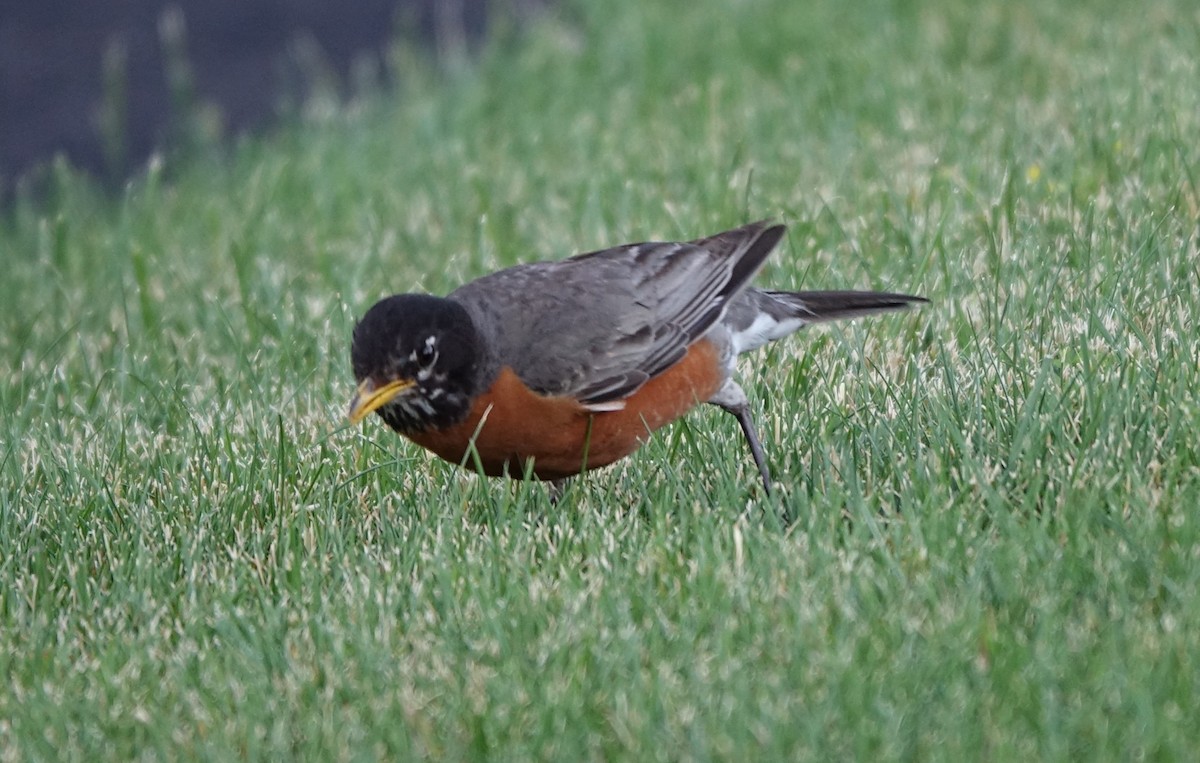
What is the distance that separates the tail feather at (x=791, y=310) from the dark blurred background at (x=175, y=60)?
554cm

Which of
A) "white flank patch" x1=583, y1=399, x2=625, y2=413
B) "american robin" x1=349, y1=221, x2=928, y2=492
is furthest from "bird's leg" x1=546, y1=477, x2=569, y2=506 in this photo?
"white flank patch" x1=583, y1=399, x2=625, y2=413

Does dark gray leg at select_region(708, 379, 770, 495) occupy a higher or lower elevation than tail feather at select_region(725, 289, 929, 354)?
lower

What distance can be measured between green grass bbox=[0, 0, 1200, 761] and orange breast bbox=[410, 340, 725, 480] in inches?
5.6

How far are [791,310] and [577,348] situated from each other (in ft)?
3.00

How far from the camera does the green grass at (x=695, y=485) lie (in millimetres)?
3320

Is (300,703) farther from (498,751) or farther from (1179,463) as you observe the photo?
(1179,463)

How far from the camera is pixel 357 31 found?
1245 cm

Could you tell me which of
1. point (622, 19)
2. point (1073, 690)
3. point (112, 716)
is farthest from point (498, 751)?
point (622, 19)

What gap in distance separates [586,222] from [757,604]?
12.3 feet

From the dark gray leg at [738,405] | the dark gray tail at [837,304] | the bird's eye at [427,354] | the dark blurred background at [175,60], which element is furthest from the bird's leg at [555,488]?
the dark blurred background at [175,60]

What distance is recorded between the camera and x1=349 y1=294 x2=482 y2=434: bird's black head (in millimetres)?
4133

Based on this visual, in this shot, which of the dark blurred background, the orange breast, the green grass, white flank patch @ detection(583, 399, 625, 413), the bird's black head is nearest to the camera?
→ the green grass

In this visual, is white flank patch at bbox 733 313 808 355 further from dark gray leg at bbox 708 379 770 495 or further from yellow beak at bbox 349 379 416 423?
yellow beak at bbox 349 379 416 423

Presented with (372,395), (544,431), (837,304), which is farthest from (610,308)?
(372,395)
